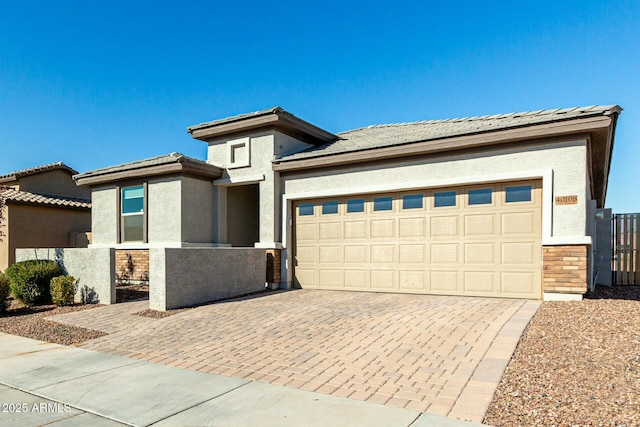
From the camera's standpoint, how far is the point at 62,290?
1052cm

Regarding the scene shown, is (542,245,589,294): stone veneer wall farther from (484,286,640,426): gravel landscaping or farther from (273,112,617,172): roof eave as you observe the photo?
(273,112,617,172): roof eave

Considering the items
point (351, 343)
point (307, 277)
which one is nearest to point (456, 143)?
point (307, 277)

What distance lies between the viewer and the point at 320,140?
14.7m

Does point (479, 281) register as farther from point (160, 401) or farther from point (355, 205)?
point (160, 401)

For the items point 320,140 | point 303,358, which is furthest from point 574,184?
point 320,140

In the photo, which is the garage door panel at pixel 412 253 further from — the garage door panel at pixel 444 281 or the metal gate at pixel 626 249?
the metal gate at pixel 626 249

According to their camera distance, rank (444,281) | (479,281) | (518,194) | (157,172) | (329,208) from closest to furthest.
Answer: (518,194) < (479,281) < (444,281) < (329,208) < (157,172)

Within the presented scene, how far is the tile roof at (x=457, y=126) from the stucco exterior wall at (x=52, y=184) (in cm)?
1497

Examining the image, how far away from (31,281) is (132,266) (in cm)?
361

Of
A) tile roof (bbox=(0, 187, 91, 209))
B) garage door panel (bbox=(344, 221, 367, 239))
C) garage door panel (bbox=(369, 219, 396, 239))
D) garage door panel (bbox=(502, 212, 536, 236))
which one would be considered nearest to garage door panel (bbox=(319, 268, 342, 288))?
garage door panel (bbox=(344, 221, 367, 239))

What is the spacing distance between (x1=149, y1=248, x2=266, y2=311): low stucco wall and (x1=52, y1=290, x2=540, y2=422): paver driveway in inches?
20.8

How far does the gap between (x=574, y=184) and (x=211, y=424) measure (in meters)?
8.58

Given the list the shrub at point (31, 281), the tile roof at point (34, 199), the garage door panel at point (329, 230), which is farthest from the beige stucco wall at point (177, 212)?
the tile roof at point (34, 199)

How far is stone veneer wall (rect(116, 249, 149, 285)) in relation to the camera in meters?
13.9
